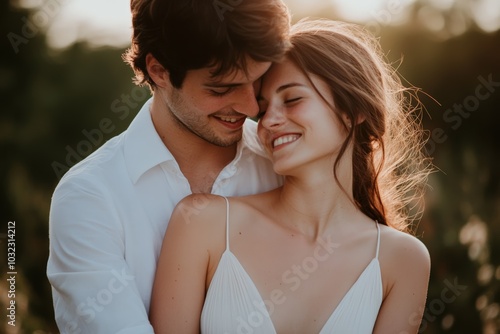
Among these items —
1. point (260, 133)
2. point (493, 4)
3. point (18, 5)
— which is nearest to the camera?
point (260, 133)

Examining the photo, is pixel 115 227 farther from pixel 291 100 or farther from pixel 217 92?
pixel 291 100

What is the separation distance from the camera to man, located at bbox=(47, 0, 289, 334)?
273 cm

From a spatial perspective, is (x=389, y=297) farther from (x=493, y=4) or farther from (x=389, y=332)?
(x=493, y=4)

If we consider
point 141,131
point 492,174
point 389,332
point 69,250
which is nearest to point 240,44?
point 141,131

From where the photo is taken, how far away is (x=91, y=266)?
8.90 feet

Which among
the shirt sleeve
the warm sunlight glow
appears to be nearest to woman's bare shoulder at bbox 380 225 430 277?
the shirt sleeve

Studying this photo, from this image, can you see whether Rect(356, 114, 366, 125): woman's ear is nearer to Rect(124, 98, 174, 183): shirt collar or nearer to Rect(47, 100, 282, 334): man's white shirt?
Rect(47, 100, 282, 334): man's white shirt

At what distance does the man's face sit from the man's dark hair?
44 millimetres

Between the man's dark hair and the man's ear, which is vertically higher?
the man's dark hair

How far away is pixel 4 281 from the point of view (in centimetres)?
479

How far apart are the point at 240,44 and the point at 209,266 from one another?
35.7 inches

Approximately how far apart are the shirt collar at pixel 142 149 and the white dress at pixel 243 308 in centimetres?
40

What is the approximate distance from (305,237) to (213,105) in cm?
68

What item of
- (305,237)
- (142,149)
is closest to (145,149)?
(142,149)
